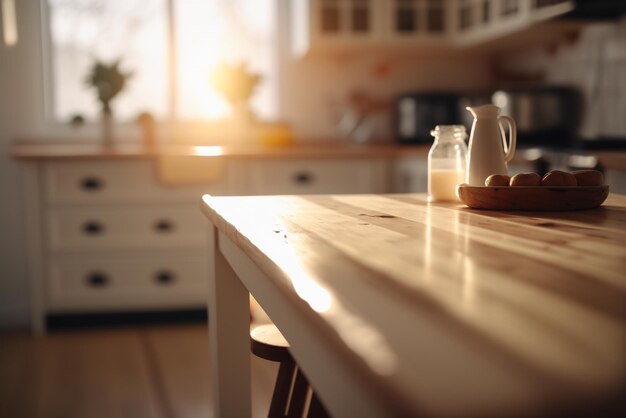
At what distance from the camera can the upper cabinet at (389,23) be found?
3791mm

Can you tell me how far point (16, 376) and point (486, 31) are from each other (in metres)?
2.66

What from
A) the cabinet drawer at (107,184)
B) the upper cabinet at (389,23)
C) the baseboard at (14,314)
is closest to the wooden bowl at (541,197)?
the cabinet drawer at (107,184)

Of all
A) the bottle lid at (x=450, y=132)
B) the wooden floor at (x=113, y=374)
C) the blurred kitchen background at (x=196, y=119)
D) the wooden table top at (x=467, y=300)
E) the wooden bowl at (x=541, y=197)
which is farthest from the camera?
the blurred kitchen background at (x=196, y=119)

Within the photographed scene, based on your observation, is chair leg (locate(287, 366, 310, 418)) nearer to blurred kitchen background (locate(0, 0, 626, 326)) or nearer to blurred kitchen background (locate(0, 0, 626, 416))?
blurred kitchen background (locate(0, 0, 626, 416))

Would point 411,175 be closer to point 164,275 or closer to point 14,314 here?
point 164,275

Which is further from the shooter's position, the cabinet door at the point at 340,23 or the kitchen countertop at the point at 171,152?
the cabinet door at the point at 340,23

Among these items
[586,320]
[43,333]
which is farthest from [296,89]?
[586,320]

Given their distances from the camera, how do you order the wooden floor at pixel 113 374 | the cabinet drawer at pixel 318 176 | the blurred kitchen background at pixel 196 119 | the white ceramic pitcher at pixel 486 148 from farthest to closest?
1. the cabinet drawer at pixel 318 176
2. the blurred kitchen background at pixel 196 119
3. the wooden floor at pixel 113 374
4. the white ceramic pitcher at pixel 486 148

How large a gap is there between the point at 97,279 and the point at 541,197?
8.63 feet

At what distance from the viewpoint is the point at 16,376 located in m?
2.76

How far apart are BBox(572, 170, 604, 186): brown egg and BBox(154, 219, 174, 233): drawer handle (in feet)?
8.13

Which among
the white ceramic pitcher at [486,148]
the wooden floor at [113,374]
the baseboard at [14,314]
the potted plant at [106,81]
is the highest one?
the potted plant at [106,81]

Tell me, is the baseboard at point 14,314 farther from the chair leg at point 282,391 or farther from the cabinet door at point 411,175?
the chair leg at point 282,391

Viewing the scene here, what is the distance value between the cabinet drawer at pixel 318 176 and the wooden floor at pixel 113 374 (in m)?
0.77
